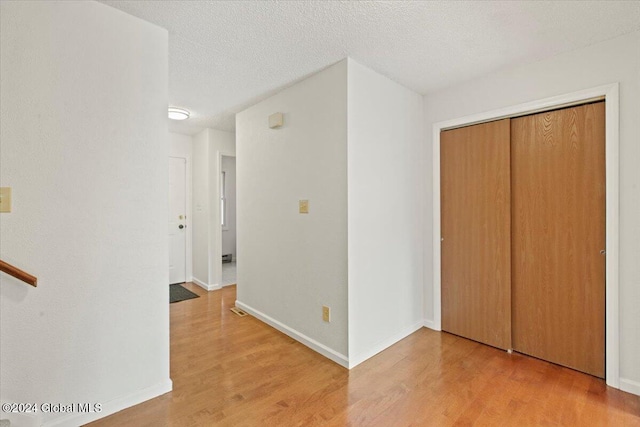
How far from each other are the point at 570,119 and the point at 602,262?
1.08m

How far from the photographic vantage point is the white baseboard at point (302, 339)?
2.47 metres

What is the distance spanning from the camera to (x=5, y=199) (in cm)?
155

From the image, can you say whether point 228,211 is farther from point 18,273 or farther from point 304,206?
point 18,273

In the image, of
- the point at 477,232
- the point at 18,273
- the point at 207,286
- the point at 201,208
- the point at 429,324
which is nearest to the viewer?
the point at 18,273

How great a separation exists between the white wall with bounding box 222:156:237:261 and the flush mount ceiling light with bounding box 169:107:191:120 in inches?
119

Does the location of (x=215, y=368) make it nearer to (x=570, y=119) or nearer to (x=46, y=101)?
(x=46, y=101)

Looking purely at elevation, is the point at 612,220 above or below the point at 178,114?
below

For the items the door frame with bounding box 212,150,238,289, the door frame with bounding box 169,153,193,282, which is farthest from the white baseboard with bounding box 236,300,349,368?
the door frame with bounding box 169,153,193,282

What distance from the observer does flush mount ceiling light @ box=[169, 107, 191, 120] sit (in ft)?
11.9

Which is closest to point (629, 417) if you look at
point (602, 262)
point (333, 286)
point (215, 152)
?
point (602, 262)

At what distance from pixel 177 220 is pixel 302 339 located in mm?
3175

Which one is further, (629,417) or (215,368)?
(215,368)

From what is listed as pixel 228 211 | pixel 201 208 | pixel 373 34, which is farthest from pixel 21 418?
pixel 228 211

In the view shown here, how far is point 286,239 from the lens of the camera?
3.04m
